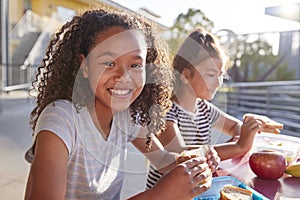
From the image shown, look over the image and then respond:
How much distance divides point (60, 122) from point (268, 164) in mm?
545

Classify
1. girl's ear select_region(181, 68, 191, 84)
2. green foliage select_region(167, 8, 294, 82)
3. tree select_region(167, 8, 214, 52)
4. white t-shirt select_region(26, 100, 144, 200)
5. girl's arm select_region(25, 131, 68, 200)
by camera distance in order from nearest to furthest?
girl's arm select_region(25, 131, 68, 200), white t-shirt select_region(26, 100, 144, 200), girl's ear select_region(181, 68, 191, 84), tree select_region(167, 8, 214, 52), green foliage select_region(167, 8, 294, 82)

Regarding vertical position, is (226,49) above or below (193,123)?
above

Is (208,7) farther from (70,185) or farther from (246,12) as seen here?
(70,185)

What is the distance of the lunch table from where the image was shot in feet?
2.67

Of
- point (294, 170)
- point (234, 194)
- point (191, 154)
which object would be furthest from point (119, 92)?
point (294, 170)

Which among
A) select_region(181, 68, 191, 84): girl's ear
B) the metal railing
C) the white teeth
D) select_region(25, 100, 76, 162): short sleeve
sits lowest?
the metal railing

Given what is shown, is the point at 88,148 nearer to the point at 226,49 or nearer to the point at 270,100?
the point at 226,49

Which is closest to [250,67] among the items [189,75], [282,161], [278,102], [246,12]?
[278,102]

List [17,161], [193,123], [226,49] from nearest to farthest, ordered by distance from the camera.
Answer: [193,123], [226,49], [17,161]

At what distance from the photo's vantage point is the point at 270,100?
404 centimetres

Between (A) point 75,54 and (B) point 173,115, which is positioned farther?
(B) point 173,115

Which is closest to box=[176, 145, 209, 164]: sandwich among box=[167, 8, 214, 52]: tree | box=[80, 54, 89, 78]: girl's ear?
box=[80, 54, 89, 78]: girl's ear

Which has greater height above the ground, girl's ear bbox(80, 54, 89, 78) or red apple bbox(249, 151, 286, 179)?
girl's ear bbox(80, 54, 89, 78)

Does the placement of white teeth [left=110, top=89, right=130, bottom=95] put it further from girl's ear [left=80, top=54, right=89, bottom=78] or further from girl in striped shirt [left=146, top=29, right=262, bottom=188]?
girl in striped shirt [left=146, top=29, right=262, bottom=188]
